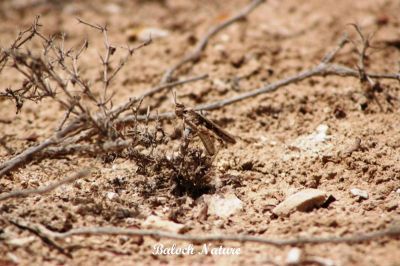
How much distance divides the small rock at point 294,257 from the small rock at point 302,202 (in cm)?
29

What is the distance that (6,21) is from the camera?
404 cm

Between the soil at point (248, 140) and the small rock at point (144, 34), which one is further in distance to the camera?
the small rock at point (144, 34)

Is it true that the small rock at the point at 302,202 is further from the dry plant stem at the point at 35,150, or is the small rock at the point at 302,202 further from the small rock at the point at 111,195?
the dry plant stem at the point at 35,150

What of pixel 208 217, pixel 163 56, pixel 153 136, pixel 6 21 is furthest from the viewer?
pixel 6 21

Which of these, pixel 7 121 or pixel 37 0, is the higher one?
pixel 37 0

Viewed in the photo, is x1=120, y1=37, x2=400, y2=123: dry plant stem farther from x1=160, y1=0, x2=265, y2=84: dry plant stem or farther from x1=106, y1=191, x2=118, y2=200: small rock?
x1=106, y1=191, x2=118, y2=200: small rock

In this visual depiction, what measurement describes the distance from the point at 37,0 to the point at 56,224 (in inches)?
116

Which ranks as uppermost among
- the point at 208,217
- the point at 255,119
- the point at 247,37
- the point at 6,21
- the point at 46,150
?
the point at 6,21

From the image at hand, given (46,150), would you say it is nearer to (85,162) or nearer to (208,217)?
(85,162)

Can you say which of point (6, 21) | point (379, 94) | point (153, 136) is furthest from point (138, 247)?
point (6, 21)

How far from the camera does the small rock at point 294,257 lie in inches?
67.8

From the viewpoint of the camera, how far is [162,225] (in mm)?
1972

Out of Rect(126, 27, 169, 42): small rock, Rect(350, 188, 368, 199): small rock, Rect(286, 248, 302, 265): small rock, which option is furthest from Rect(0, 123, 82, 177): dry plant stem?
Rect(126, 27, 169, 42): small rock

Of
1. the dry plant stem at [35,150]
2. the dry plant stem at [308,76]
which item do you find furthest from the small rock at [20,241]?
the dry plant stem at [308,76]
